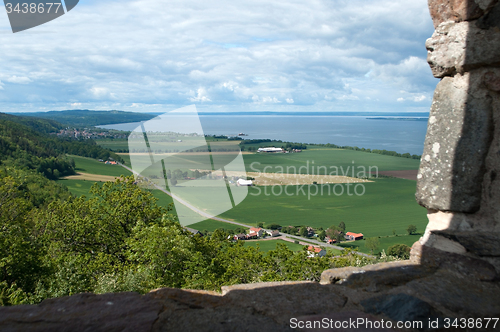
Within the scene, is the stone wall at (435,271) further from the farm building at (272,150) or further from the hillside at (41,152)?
the farm building at (272,150)

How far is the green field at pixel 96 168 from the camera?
1760 inches

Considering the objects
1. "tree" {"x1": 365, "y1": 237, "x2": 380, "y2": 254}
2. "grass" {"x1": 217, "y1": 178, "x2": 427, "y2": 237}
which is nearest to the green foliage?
"tree" {"x1": 365, "y1": 237, "x2": 380, "y2": 254}

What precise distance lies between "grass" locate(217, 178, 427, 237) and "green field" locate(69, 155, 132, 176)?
18729mm

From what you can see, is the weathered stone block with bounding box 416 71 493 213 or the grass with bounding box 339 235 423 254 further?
the grass with bounding box 339 235 423 254

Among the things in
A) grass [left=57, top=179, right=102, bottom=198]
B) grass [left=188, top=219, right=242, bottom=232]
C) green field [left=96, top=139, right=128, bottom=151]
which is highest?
green field [left=96, top=139, right=128, bottom=151]

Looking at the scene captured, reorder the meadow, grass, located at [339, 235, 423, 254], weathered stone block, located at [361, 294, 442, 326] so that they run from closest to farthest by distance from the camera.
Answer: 1. weathered stone block, located at [361, 294, 442, 326]
2. grass, located at [339, 235, 423, 254]
3. the meadow

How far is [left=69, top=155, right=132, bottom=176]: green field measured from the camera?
44.7m

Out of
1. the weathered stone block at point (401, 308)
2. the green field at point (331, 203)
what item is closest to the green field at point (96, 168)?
the green field at point (331, 203)

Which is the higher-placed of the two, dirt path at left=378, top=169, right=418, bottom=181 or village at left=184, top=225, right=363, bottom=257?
village at left=184, top=225, right=363, bottom=257

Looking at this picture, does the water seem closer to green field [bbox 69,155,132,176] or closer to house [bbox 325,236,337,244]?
green field [bbox 69,155,132,176]

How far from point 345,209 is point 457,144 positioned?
3156 centimetres

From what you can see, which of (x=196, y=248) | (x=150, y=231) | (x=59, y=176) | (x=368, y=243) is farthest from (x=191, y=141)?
(x=59, y=176)

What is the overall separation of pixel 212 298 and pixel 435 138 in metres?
2.44

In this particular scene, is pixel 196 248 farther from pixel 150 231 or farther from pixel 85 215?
pixel 85 215
